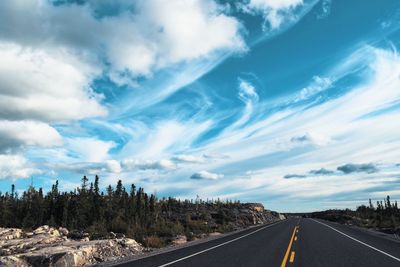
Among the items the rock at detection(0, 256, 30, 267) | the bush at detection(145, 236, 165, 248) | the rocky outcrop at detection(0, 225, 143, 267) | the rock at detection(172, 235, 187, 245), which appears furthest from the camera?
the rock at detection(172, 235, 187, 245)

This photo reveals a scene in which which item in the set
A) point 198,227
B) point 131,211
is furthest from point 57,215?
point 198,227

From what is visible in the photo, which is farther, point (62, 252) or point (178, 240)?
point (178, 240)

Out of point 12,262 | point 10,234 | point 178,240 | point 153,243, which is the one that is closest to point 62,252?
point 12,262

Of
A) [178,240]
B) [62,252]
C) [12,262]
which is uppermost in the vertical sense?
[178,240]

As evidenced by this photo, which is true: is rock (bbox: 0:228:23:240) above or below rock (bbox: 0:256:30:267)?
above

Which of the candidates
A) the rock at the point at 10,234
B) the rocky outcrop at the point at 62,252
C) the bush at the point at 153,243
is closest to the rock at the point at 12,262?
the rocky outcrop at the point at 62,252

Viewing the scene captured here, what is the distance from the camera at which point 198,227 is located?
44.9 metres

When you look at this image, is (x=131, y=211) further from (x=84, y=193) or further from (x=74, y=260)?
(x=74, y=260)

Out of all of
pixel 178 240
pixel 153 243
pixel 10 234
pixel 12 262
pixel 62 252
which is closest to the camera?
pixel 12 262

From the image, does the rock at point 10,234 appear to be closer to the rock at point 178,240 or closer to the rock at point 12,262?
the rock at point 178,240

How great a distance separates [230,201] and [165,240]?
15421cm

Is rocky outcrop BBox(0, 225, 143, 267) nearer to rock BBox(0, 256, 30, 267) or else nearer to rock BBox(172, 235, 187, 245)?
rock BBox(0, 256, 30, 267)

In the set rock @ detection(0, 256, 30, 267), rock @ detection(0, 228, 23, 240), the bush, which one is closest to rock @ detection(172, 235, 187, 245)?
the bush

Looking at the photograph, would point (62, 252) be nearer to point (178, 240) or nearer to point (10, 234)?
point (178, 240)
